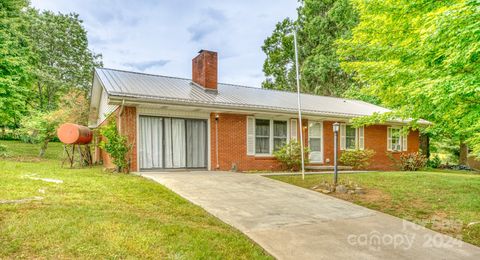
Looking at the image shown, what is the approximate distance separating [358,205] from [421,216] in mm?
1208

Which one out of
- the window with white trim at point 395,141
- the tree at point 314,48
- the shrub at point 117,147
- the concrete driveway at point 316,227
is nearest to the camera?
the concrete driveway at point 316,227

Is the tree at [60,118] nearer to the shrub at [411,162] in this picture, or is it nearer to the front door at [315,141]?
the front door at [315,141]

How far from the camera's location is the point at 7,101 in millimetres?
15398

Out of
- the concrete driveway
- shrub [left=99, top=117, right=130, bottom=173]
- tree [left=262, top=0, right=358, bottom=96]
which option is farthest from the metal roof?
tree [left=262, top=0, right=358, bottom=96]

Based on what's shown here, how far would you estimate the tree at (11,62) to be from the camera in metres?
15.4

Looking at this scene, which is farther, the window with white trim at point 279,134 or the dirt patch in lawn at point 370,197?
the window with white trim at point 279,134

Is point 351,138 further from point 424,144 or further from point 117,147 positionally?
point 117,147

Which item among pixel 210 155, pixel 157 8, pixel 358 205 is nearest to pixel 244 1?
pixel 157 8

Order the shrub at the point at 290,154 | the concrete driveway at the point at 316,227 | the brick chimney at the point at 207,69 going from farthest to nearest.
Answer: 1. the brick chimney at the point at 207,69
2. the shrub at the point at 290,154
3. the concrete driveway at the point at 316,227

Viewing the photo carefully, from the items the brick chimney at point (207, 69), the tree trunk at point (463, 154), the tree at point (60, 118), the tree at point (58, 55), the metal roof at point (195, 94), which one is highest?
the tree at point (58, 55)

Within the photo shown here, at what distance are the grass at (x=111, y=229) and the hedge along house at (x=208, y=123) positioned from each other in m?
4.74

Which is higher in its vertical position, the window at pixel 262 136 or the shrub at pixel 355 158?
the window at pixel 262 136

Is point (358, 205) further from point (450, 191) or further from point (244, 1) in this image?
point (244, 1)

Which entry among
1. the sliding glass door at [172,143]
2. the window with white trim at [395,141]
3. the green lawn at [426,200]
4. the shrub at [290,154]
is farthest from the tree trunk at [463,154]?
the sliding glass door at [172,143]
